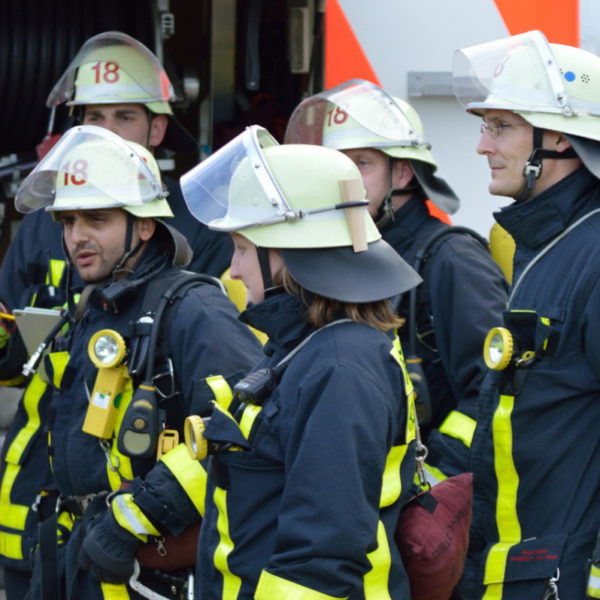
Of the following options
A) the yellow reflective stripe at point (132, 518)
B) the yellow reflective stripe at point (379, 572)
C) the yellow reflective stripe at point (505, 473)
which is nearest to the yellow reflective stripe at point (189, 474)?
the yellow reflective stripe at point (132, 518)

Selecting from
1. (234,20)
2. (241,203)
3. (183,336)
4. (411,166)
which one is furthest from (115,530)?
(234,20)

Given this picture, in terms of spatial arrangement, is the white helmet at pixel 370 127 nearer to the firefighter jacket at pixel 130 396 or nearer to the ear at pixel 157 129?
the ear at pixel 157 129

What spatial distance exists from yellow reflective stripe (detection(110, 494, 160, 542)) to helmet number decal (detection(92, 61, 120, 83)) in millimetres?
1748

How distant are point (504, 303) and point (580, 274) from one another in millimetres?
755

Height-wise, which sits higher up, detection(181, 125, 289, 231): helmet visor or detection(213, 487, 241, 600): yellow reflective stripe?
detection(181, 125, 289, 231): helmet visor

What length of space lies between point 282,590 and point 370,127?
2.11 metres

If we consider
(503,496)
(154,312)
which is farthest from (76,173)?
(503,496)

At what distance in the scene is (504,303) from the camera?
3.72 meters

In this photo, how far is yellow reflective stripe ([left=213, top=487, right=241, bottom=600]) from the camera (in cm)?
254

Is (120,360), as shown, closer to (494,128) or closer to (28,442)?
(28,442)

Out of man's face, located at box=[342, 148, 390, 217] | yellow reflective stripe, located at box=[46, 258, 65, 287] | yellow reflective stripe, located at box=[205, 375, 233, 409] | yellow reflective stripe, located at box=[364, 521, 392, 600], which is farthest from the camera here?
yellow reflective stripe, located at box=[46, 258, 65, 287]

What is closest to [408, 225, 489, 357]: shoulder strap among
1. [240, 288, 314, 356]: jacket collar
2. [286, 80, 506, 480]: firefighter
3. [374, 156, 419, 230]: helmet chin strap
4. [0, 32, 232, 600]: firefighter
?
[286, 80, 506, 480]: firefighter

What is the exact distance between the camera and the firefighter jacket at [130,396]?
3209 mm

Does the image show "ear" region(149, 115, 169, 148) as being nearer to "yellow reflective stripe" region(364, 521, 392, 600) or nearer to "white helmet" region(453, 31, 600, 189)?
"white helmet" region(453, 31, 600, 189)
